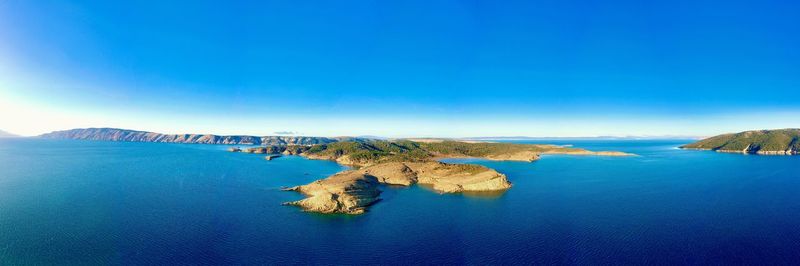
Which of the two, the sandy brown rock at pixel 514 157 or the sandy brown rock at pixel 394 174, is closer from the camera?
the sandy brown rock at pixel 394 174

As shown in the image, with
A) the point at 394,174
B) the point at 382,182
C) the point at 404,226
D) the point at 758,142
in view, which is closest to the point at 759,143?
the point at 758,142

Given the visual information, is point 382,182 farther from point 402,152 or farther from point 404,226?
point 402,152

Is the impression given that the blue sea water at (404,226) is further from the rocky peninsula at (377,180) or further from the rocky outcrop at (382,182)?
the rocky peninsula at (377,180)

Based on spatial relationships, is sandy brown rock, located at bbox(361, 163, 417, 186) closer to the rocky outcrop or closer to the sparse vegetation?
the rocky outcrop

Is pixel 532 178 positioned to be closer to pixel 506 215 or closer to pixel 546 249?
pixel 506 215

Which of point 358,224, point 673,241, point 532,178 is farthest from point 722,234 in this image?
point 532,178

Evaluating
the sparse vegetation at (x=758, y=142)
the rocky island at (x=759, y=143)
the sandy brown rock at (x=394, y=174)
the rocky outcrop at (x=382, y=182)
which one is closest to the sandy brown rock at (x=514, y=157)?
the rocky outcrop at (x=382, y=182)
